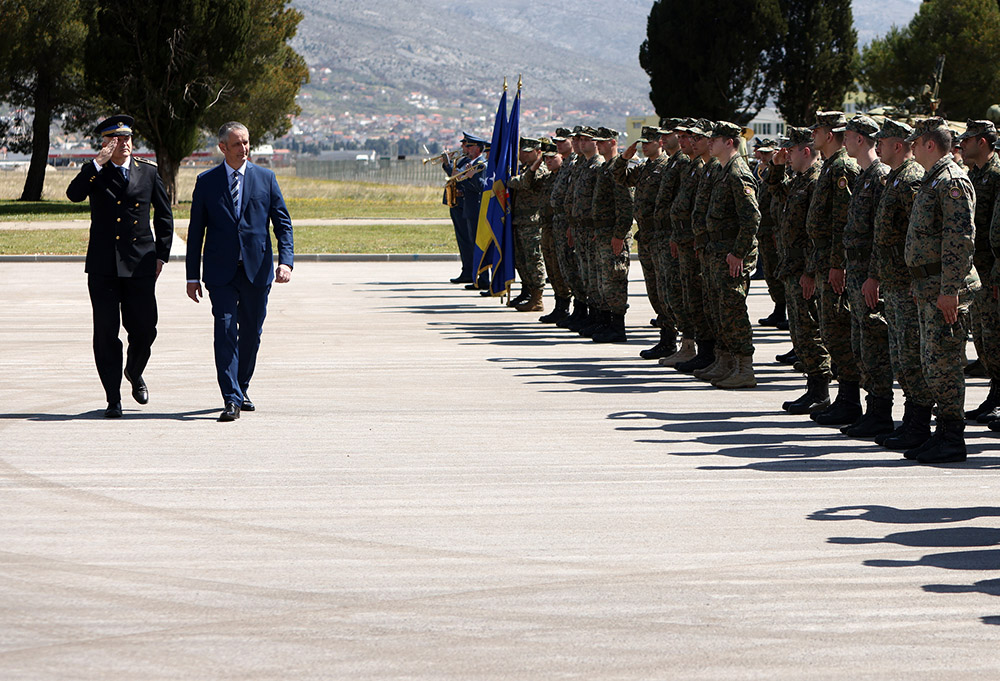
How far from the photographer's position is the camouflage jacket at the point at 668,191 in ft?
42.4

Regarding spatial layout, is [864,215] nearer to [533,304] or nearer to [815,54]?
[533,304]

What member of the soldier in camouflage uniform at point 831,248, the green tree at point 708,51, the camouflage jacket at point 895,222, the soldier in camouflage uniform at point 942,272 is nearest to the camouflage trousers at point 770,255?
the soldier in camouflage uniform at point 831,248

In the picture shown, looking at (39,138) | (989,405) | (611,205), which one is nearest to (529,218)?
(611,205)

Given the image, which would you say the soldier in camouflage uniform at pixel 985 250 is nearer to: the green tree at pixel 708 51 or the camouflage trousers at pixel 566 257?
the camouflage trousers at pixel 566 257

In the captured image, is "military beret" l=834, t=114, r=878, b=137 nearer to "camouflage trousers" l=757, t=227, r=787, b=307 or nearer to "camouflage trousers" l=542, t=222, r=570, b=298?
"camouflage trousers" l=757, t=227, r=787, b=307

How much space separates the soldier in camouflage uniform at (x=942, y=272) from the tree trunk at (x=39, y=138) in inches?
2099

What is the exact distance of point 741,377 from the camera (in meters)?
11.8

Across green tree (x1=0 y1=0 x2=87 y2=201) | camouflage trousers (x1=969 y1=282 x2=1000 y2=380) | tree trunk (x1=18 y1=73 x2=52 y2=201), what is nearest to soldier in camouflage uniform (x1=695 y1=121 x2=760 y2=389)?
camouflage trousers (x1=969 y1=282 x2=1000 y2=380)

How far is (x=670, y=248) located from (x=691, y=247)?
Answer: 1.43 ft

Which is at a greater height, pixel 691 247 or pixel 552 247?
pixel 691 247

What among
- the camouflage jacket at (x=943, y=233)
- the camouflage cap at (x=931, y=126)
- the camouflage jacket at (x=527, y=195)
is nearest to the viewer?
the camouflage jacket at (x=943, y=233)

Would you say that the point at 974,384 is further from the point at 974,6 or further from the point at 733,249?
the point at 974,6

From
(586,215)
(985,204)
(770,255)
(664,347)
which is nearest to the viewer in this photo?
(985,204)

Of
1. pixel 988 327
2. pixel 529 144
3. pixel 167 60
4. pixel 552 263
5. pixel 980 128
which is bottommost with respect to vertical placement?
pixel 988 327
